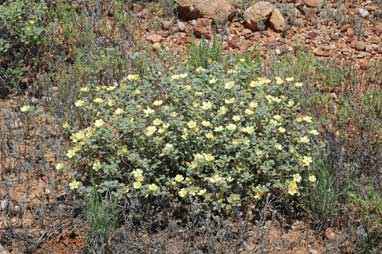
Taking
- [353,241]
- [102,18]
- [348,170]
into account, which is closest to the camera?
[353,241]

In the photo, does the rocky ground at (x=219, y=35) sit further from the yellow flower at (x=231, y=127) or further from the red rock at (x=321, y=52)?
the yellow flower at (x=231, y=127)

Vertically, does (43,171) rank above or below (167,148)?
below

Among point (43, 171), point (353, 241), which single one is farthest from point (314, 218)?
point (43, 171)

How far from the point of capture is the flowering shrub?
12.9 feet

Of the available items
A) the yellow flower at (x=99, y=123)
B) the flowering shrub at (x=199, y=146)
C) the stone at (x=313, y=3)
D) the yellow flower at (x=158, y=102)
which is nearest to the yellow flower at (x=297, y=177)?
the flowering shrub at (x=199, y=146)

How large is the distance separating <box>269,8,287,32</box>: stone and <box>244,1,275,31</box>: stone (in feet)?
0.14

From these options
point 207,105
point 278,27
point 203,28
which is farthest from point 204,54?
point 207,105

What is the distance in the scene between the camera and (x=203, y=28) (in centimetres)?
615

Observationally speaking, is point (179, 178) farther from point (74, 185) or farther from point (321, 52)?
point (321, 52)

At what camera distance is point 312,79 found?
5.39 m

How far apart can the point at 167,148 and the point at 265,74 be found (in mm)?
1739

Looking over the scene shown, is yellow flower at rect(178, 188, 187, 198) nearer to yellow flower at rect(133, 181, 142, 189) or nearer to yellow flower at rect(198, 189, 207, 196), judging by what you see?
yellow flower at rect(198, 189, 207, 196)

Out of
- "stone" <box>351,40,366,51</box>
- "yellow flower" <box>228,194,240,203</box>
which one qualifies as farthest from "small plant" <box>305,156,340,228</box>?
"stone" <box>351,40,366,51</box>

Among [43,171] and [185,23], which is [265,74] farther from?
[43,171]
